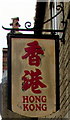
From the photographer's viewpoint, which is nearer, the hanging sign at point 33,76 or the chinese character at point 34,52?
the hanging sign at point 33,76

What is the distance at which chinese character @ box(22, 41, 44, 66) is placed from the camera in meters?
8.50

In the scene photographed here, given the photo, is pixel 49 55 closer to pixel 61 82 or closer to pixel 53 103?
pixel 53 103

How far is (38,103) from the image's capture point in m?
8.21

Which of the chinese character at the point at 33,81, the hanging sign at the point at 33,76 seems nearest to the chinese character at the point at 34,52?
the hanging sign at the point at 33,76

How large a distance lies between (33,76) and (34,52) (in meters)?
0.53

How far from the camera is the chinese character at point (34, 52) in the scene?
8.50 meters

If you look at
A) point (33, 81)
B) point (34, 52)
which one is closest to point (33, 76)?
point (33, 81)

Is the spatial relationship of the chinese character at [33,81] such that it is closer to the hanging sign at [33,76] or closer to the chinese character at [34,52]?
the hanging sign at [33,76]

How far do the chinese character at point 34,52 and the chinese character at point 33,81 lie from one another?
8.1 inches

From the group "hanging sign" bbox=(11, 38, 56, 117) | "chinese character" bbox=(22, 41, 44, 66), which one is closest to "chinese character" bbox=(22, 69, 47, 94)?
"hanging sign" bbox=(11, 38, 56, 117)

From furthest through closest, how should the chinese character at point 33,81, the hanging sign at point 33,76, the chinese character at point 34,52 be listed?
the chinese character at point 34,52 < the chinese character at point 33,81 < the hanging sign at point 33,76

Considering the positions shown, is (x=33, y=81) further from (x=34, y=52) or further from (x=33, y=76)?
(x=34, y=52)

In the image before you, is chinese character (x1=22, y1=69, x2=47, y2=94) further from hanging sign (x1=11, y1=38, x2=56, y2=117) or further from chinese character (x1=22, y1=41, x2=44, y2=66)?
chinese character (x1=22, y1=41, x2=44, y2=66)

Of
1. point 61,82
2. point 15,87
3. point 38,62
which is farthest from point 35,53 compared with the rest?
point 61,82
